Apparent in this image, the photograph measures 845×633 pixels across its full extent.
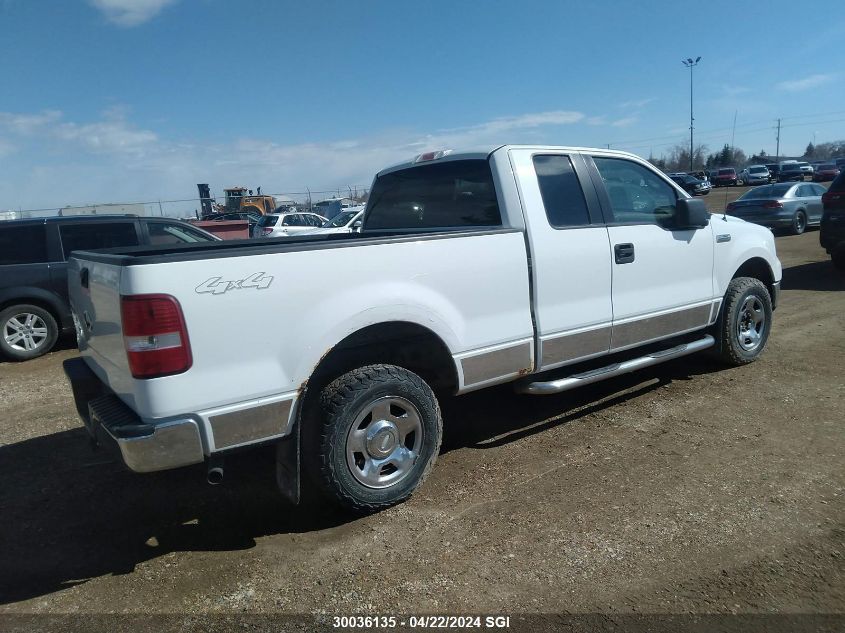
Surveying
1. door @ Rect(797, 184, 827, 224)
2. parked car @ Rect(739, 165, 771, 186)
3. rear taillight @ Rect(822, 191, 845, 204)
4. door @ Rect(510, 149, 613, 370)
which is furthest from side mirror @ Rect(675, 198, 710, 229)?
parked car @ Rect(739, 165, 771, 186)

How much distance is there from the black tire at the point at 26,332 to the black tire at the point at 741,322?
769 cm

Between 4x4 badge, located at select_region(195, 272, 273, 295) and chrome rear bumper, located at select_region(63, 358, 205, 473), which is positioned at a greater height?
4x4 badge, located at select_region(195, 272, 273, 295)

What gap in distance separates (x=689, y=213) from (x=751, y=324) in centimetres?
171

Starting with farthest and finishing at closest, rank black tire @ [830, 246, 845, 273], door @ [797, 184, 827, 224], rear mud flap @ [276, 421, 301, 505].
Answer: door @ [797, 184, 827, 224]
black tire @ [830, 246, 845, 273]
rear mud flap @ [276, 421, 301, 505]

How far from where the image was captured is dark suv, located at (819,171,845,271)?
10.0 metres

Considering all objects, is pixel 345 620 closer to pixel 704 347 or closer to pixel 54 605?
pixel 54 605

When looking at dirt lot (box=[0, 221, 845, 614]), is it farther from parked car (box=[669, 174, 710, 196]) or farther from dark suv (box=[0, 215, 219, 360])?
parked car (box=[669, 174, 710, 196])

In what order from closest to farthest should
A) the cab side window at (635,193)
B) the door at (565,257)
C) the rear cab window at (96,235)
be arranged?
the door at (565,257) < the cab side window at (635,193) < the rear cab window at (96,235)

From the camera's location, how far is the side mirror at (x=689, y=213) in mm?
4836

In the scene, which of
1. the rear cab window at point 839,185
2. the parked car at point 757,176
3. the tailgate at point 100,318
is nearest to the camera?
the tailgate at point 100,318

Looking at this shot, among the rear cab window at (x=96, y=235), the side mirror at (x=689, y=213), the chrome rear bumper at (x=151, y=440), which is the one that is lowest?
the chrome rear bumper at (x=151, y=440)

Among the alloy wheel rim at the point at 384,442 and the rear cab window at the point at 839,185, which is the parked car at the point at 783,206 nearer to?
the rear cab window at the point at 839,185

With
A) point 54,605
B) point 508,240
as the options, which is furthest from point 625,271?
point 54,605

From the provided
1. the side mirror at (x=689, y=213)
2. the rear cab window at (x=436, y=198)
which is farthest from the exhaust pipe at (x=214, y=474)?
the side mirror at (x=689, y=213)
